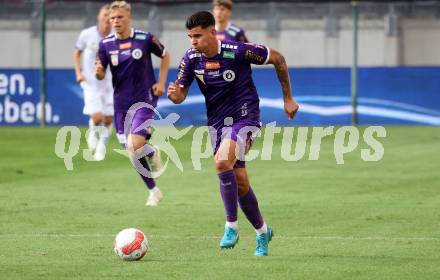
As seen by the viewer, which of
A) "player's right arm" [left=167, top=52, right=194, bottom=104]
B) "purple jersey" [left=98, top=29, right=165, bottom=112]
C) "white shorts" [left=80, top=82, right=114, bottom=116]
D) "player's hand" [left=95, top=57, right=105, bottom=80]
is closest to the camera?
"player's right arm" [left=167, top=52, right=194, bottom=104]

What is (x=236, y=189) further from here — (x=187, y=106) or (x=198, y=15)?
(x=187, y=106)

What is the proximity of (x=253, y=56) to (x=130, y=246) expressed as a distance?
1926 mm

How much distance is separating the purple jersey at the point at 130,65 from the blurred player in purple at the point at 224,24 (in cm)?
452

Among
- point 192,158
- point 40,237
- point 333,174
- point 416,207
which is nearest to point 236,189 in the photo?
point 40,237

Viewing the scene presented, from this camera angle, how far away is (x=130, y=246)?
9.11m

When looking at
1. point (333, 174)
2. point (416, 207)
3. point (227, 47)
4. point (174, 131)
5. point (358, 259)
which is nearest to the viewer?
point (358, 259)

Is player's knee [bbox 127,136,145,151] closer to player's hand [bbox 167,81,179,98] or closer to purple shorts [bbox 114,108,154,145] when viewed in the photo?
purple shorts [bbox 114,108,154,145]

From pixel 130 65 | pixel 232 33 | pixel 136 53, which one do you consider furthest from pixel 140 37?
pixel 232 33

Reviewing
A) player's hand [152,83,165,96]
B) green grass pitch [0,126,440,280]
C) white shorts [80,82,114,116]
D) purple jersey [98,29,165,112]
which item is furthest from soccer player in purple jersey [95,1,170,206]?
white shorts [80,82,114,116]

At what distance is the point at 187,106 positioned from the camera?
88.1ft

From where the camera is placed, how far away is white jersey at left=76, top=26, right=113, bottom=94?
65.8 ft

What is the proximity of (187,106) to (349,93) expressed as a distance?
3.65m

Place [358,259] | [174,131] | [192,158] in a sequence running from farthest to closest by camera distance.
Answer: [174,131] → [192,158] → [358,259]

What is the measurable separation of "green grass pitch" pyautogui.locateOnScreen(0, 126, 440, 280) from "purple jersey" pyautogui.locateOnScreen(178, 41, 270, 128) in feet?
3.74
